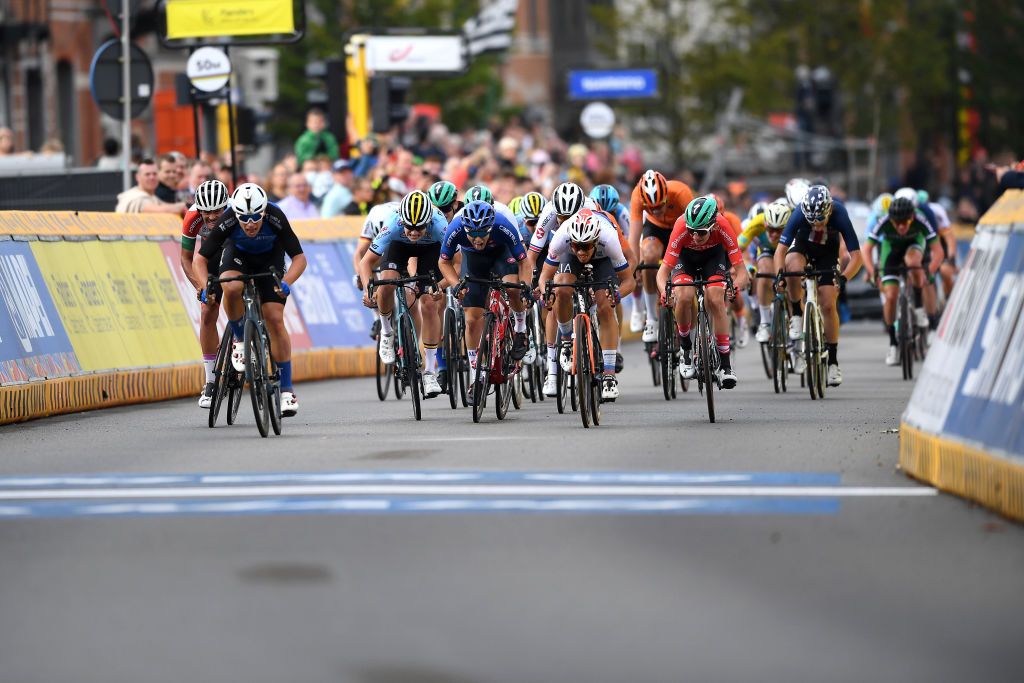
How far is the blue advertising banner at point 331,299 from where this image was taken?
23812mm

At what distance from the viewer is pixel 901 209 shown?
2312cm

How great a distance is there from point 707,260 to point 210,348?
3.70 metres

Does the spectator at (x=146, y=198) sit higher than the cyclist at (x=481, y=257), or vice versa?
the spectator at (x=146, y=198)

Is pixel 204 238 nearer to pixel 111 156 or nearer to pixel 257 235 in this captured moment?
pixel 257 235

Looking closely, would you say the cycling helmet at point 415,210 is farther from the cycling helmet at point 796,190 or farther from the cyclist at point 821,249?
the cycling helmet at point 796,190

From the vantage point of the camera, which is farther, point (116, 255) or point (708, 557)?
point (116, 255)

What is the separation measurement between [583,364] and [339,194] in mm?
10220

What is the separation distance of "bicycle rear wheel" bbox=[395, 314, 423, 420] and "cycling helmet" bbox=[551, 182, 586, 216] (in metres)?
1.55

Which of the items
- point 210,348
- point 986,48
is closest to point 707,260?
point 210,348

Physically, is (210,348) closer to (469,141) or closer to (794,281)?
(794,281)

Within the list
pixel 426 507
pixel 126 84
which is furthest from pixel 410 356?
pixel 126 84

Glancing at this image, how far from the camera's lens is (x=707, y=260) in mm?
17594

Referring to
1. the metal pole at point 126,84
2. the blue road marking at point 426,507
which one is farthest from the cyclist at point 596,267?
the metal pole at point 126,84

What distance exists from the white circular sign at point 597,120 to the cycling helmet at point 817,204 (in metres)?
23.2
